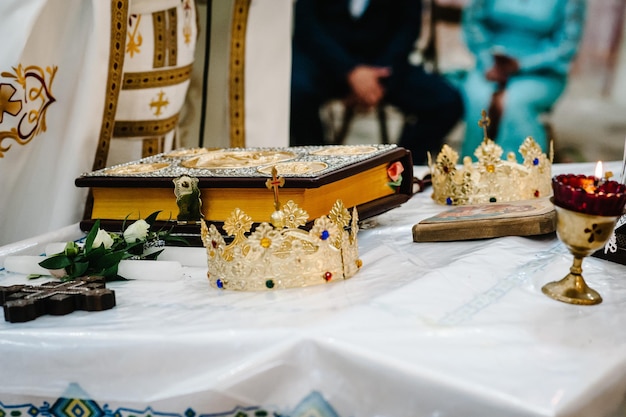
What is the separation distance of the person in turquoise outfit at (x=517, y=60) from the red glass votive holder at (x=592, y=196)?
1.58 m

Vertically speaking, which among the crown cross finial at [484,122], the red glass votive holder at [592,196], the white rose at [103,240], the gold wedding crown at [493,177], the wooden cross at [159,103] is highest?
the wooden cross at [159,103]

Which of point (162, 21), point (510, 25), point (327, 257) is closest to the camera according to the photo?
point (327, 257)

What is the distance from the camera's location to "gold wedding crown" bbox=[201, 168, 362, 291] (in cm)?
82

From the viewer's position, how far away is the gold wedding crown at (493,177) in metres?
1.19

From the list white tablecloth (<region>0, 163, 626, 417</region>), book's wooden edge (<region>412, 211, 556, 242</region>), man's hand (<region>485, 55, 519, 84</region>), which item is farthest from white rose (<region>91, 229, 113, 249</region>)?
man's hand (<region>485, 55, 519, 84</region>)

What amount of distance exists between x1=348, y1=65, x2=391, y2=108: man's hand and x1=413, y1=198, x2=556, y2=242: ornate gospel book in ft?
4.77

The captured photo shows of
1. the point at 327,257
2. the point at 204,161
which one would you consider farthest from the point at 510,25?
the point at 327,257

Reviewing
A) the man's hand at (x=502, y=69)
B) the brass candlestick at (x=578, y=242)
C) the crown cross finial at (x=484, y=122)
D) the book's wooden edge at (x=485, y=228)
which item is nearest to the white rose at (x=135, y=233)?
the book's wooden edge at (x=485, y=228)

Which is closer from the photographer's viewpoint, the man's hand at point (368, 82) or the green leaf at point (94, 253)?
the green leaf at point (94, 253)

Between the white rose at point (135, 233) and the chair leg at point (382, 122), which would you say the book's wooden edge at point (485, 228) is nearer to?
the white rose at point (135, 233)

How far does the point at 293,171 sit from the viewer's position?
99 cm

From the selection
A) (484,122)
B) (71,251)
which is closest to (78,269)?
(71,251)

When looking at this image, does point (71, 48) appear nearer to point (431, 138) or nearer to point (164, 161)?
point (164, 161)

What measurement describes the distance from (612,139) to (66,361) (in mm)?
2033
